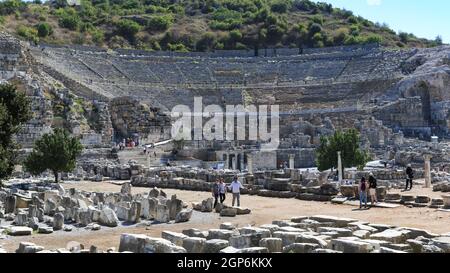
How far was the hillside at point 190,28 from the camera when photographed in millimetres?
78312

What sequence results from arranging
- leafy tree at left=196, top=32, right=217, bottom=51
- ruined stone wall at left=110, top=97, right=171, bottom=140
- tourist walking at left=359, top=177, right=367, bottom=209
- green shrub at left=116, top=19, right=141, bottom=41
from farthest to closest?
green shrub at left=116, top=19, right=141, bottom=41 → leafy tree at left=196, top=32, right=217, bottom=51 → ruined stone wall at left=110, top=97, right=171, bottom=140 → tourist walking at left=359, top=177, right=367, bottom=209

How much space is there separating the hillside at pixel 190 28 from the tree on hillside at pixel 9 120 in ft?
167

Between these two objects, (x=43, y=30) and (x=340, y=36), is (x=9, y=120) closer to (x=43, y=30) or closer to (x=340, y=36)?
(x=43, y=30)

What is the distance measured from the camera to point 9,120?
65.4 ft

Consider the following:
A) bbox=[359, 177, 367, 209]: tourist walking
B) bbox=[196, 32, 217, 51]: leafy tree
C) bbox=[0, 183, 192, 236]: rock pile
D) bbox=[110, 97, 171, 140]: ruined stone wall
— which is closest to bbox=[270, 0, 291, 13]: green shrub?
bbox=[196, 32, 217, 51]: leafy tree

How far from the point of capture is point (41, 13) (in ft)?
277

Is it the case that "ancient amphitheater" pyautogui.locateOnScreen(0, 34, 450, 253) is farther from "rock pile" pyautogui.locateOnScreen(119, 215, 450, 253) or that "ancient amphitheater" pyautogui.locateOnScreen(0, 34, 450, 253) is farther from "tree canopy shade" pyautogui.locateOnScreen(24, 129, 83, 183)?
"tree canopy shade" pyautogui.locateOnScreen(24, 129, 83, 183)

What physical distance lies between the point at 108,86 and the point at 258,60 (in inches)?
803

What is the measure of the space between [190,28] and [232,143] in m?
47.5

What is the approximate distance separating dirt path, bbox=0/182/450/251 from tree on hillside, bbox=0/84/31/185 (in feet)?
16.9

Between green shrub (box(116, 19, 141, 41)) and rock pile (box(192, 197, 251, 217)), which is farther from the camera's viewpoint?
green shrub (box(116, 19, 141, 41))

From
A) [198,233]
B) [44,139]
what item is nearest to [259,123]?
[44,139]

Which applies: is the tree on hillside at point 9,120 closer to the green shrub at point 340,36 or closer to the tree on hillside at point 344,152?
the tree on hillside at point 344,152

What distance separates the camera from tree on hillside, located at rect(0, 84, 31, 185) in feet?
59.7
